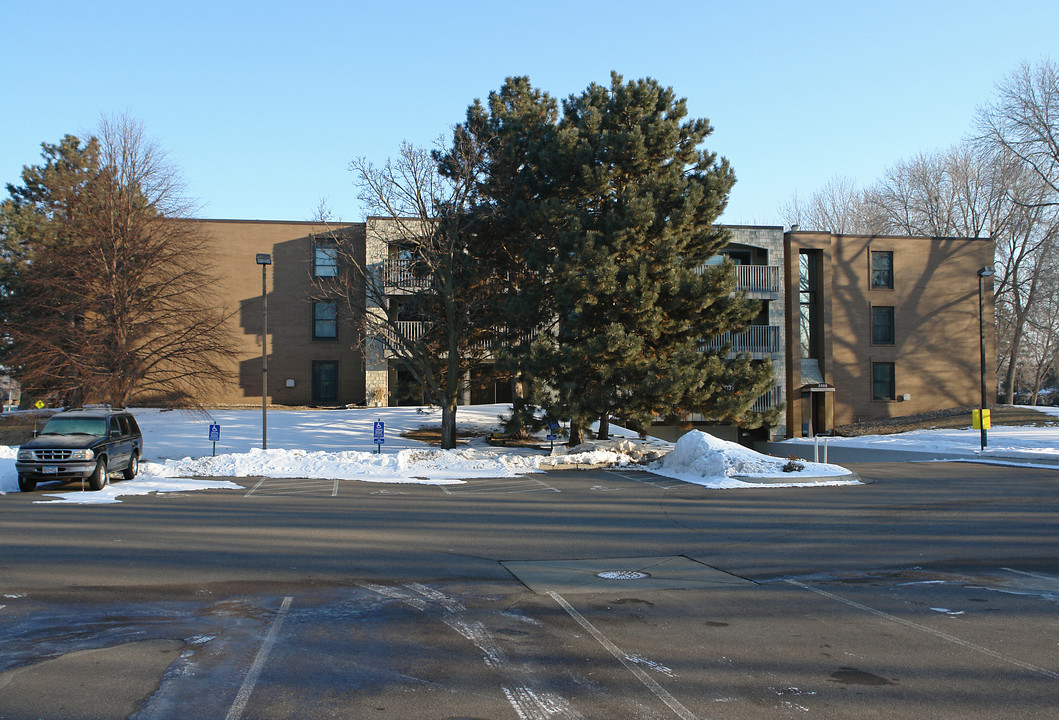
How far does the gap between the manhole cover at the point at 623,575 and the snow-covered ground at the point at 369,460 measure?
392 inches

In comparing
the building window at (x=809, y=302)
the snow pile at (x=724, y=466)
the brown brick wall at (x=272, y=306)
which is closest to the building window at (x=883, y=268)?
the building window at (x=809, y=302)

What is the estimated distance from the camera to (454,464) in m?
23.2

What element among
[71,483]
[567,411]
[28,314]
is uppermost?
[28,314]

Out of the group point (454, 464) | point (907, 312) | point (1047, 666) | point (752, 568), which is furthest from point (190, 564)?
point (907, 312)

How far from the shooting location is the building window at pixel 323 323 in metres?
42.7

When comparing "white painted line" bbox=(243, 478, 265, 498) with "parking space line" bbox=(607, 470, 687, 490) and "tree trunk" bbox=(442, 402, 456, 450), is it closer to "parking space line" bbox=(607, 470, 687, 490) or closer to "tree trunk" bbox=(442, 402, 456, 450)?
"tree trunk" bbox=(442, 402, 456, 450)

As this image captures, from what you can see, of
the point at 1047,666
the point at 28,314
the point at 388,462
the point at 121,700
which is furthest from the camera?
the point at 28,314

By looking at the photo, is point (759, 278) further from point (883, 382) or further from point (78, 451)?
point (78, 451)

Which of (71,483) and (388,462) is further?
(388,462)

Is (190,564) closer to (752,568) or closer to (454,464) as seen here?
(752,568)

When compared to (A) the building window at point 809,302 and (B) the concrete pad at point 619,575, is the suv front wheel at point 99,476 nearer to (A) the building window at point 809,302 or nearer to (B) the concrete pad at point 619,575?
(B) the concrete pad at point 619,575

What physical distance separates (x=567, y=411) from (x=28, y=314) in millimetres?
24561

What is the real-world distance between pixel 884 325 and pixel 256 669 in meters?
43.6

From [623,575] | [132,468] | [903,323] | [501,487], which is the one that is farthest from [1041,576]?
[903,323]
